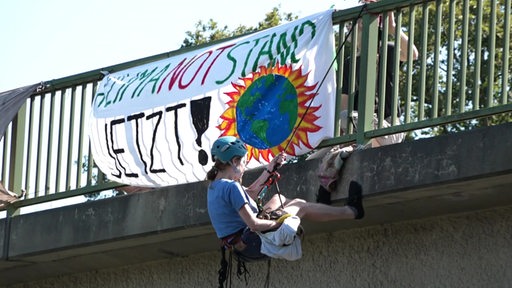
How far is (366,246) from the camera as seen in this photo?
9.95 m

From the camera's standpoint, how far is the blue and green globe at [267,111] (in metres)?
10.2

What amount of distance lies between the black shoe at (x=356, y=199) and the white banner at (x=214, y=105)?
69cm

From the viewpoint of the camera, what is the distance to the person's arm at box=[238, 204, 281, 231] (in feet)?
30.1

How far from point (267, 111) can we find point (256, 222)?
4.46ft

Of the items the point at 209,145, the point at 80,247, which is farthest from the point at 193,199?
the point at 80,247

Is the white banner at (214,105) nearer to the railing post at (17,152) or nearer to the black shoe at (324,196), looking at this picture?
the black shoe at (324,196)

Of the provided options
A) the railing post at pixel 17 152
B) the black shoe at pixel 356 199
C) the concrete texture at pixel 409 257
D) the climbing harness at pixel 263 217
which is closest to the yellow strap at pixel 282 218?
the climbing harness at pixel 263 217

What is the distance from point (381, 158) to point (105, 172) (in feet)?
9.57

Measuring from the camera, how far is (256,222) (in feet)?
30.2

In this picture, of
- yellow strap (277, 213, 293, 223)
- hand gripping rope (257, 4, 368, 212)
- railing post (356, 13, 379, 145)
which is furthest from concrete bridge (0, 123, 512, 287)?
yellow strap (277, 213, 293, 223)

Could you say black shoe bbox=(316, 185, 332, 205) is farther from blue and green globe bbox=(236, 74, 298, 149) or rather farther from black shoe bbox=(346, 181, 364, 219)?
blue and green globe bbox=(236, 74, 298, 149)

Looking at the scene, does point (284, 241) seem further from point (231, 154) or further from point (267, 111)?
point (267, 111)

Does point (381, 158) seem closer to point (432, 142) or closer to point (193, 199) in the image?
point (432, 142)

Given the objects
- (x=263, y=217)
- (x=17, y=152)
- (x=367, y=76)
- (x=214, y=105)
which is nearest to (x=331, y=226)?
(x=263, y=217)
